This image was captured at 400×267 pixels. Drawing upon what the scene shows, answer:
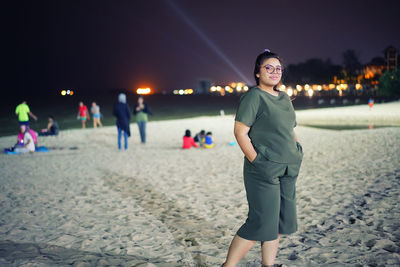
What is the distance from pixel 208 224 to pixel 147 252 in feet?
3.79

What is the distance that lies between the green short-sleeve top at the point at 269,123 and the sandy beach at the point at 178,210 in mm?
1606

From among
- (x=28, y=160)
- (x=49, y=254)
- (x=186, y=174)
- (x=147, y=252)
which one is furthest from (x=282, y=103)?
(x=28, y=160)

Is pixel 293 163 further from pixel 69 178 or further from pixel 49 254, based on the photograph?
pixel 69 178

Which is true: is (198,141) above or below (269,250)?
above

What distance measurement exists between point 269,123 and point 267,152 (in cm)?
22

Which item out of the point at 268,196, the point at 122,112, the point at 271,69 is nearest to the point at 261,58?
the point at 271,69

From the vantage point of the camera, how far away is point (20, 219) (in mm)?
5199

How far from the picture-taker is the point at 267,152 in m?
2.51

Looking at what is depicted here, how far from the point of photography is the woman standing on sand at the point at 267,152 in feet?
8.23

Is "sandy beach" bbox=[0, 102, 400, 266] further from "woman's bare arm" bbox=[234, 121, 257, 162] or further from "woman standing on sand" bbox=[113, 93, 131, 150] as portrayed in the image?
"woman's bare arm" bbox=[234, 121, 257, 162]

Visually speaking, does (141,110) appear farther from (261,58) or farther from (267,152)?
(267,152)

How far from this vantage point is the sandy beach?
3.82m

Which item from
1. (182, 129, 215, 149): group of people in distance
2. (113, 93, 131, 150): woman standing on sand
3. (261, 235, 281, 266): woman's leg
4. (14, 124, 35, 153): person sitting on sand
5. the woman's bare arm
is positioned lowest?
(261, 235, 281, 266): woman's leg

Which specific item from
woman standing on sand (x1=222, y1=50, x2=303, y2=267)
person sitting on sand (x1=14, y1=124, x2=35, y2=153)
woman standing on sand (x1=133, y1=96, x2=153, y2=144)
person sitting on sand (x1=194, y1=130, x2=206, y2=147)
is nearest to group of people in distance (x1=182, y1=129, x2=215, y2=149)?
person sitting on sand (x1=194, y1=130, x2=206, y2=147)
